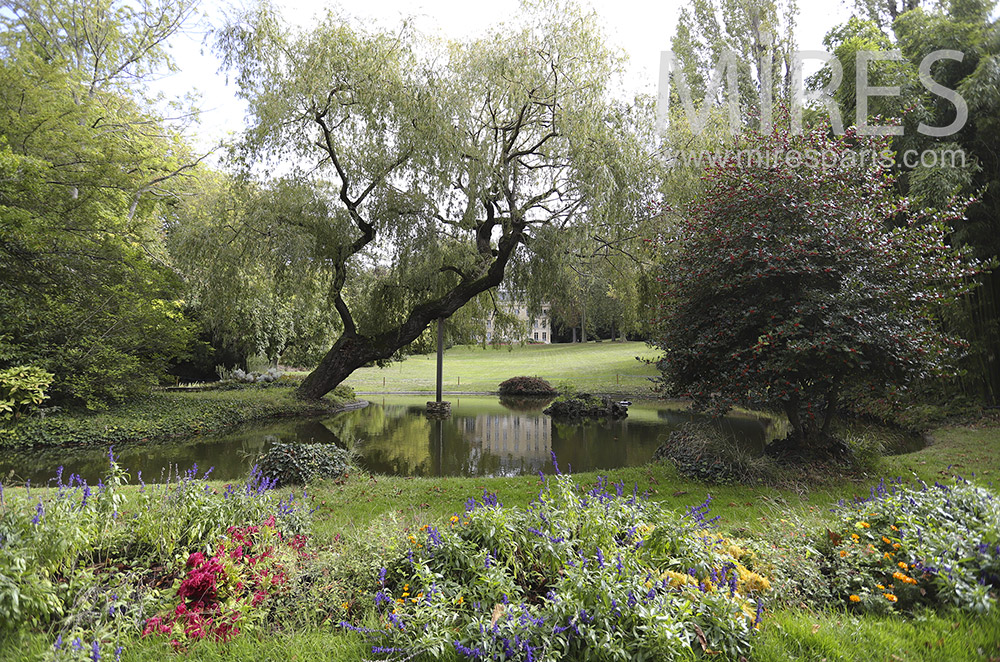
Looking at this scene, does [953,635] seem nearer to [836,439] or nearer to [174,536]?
[174,536]

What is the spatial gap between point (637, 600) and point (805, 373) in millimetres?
5150

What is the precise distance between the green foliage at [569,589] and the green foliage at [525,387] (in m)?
16.4

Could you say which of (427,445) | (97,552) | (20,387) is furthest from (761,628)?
(20,387)

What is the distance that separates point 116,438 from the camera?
956 cm

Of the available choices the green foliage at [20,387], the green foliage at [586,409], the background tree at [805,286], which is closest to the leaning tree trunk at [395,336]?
the green foliage at [586,409]

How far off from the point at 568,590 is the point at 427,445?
26.1 feet

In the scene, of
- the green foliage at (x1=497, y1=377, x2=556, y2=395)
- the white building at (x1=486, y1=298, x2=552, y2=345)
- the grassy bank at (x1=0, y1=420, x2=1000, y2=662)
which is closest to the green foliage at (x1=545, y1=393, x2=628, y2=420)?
the white building at (x1=486, y1=298, x2=552, y2=345)

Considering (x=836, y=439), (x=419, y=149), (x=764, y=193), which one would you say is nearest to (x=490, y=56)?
(x=419, y=149)

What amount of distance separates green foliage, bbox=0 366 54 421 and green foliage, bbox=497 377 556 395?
13.7 m

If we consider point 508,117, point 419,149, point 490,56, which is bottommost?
point 419,149

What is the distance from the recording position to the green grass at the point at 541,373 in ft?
70.2

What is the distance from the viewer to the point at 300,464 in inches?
251

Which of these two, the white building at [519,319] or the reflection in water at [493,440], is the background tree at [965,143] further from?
the white building at [519,319]

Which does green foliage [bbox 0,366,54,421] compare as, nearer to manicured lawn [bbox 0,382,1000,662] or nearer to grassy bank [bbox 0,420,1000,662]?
manicured lawn [bbox 0,382,1000,662]
